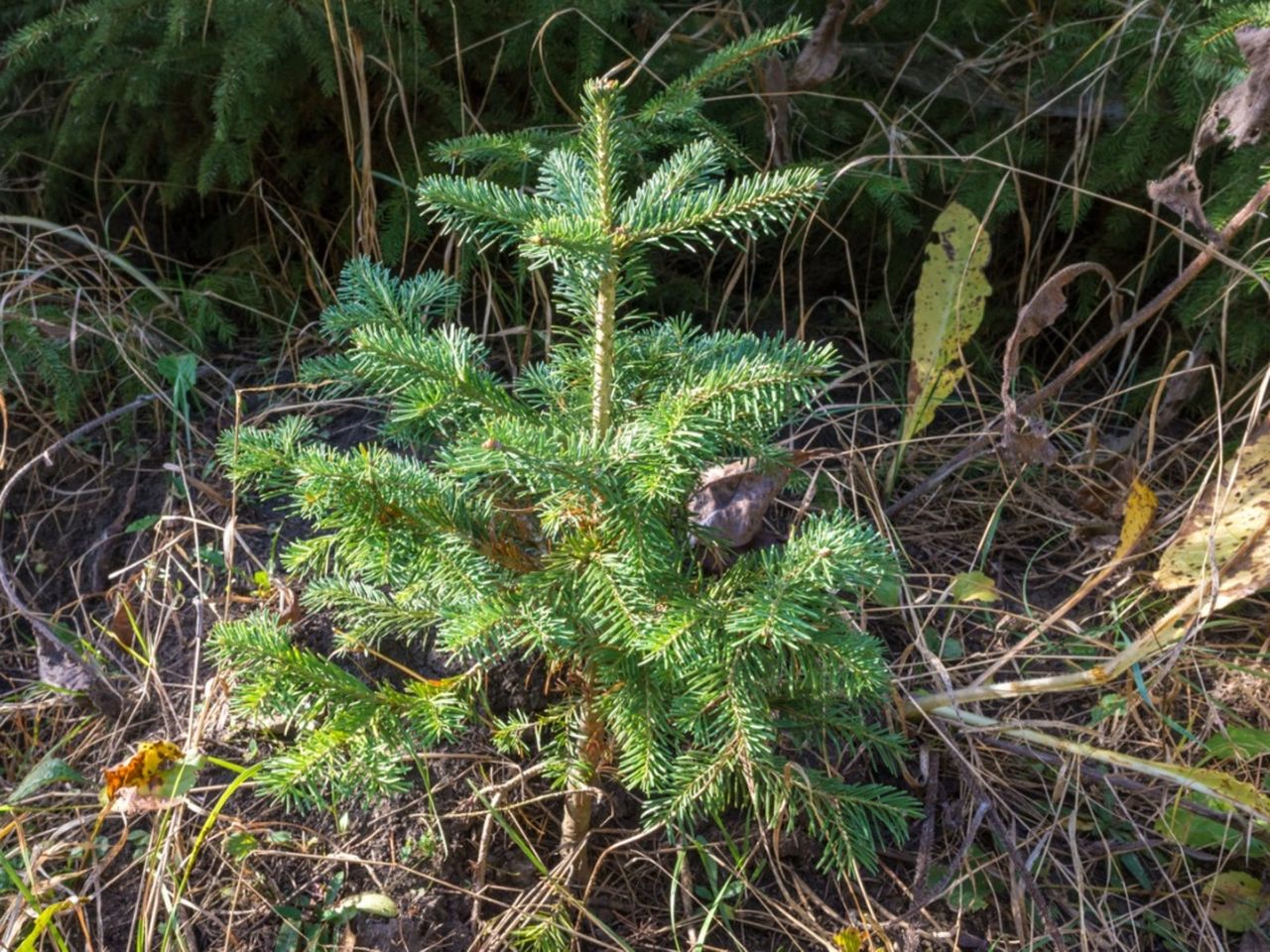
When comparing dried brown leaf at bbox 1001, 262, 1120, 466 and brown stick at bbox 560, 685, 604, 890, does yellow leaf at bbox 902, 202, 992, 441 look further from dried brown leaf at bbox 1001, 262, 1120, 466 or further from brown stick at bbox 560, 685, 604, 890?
brown stick at bbox 560, 685, 604, 890

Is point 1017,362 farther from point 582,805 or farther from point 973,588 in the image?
point 582,805

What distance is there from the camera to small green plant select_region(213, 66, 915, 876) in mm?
1147

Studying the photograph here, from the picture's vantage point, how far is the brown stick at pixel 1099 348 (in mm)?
1713

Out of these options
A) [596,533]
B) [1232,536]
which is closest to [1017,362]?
[1232,536]

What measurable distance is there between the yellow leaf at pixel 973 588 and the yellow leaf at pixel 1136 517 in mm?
202

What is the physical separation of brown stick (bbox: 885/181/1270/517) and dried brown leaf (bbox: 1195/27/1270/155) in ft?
0.33

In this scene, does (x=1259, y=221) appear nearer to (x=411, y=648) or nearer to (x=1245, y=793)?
(x=1245, y=793)

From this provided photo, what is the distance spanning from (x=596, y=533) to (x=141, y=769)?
0.68 m

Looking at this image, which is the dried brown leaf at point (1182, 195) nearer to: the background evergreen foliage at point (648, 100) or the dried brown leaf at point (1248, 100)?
the dried brown leaf at point (1248, 100)

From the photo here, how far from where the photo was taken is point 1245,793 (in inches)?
58.4

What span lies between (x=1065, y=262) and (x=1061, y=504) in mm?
538

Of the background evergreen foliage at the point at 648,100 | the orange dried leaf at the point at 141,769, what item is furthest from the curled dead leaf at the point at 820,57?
the orange dried leaf at the point at 141,769

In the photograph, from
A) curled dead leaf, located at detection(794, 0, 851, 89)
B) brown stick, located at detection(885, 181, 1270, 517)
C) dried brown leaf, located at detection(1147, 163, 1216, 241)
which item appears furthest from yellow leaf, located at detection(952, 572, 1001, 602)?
curled dead leaf, located at detection(794, 0, 851, 89)

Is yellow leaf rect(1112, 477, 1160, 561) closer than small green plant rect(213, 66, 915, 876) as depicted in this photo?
No
